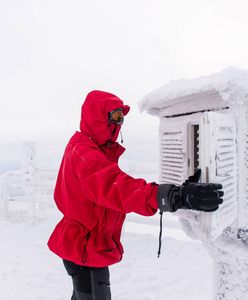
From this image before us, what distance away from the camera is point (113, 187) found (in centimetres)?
197

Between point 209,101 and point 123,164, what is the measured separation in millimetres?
4127

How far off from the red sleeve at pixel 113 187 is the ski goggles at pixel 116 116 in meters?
0.32

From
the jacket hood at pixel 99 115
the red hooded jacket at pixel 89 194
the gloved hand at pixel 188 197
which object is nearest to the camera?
the gloved hand at pixel 188 197

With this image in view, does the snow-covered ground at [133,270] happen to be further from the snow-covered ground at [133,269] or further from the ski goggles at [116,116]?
the ski goggles at [116,116]

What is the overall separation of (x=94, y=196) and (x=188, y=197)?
0.58 meters

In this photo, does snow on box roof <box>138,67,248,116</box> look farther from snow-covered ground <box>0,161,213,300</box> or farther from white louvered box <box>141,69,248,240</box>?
snow-covered ground <box>0,161,213,300</box>

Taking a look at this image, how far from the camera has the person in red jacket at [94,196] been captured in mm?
2008

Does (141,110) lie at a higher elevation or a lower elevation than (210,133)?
higher

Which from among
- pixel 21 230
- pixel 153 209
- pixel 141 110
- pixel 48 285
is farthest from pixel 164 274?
pixel 21 230

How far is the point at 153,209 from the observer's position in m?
1.95

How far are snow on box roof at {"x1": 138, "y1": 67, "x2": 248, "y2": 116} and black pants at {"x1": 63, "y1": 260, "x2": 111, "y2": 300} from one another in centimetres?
162

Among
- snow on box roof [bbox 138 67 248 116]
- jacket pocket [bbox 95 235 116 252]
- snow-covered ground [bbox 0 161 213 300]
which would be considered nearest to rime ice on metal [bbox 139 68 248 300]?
snow on box roof [bbox 138 67 248 116]

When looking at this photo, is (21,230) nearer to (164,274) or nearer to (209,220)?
(164,274)

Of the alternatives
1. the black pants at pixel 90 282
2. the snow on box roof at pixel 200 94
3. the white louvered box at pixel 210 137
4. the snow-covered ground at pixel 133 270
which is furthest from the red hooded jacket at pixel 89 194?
the snow-covered ground at pixel 133 270
